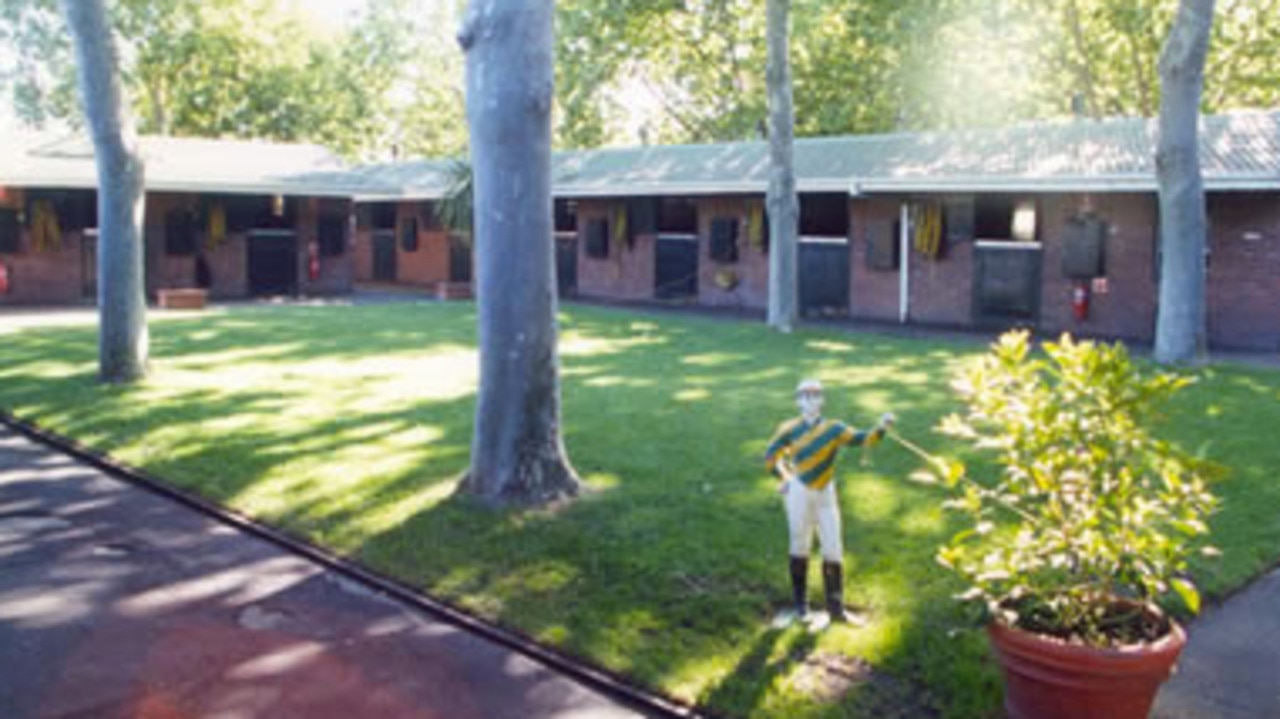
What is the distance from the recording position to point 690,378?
48.9 ft

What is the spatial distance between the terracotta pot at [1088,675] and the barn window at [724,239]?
22.0 metres

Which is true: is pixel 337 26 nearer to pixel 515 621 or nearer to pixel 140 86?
pixel 140 86

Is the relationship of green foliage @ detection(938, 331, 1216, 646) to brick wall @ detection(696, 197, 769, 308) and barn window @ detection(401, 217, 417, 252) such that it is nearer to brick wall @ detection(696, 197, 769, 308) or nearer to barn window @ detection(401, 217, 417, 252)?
brick wall @ detection(696, 197, 769, 308)

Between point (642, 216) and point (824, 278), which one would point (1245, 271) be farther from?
point (642, 216)

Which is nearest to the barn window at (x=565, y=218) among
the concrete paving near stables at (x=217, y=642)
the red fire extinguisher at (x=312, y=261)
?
the red fire extinguisher at (x=312, y=261)

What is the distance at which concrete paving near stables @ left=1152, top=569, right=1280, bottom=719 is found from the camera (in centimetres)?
527

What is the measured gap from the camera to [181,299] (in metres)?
25.3

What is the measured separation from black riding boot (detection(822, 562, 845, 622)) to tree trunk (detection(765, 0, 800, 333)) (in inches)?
574

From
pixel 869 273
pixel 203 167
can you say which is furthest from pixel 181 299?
pixel 869 273

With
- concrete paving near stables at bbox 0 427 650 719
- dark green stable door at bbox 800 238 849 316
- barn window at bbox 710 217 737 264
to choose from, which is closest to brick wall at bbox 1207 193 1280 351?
dark green stable door at bbox 800 238 849 316

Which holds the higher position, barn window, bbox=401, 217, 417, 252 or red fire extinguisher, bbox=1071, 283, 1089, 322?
barn window, bbox=401, 217, 417, 252

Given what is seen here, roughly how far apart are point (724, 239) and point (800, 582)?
20657mm

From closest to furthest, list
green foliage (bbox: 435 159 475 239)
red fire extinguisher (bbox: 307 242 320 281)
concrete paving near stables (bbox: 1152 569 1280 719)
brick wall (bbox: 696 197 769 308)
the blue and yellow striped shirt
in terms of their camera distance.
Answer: concrete paving near stables (bbox: 1152 569 1280 719) < the blue and yellow striped shirt < brick wall (bbox: 696 197 769 308) < green foliage (bbox: 435 159 475 239) < red fire extinguisher (bbox: 307 242 320 281)

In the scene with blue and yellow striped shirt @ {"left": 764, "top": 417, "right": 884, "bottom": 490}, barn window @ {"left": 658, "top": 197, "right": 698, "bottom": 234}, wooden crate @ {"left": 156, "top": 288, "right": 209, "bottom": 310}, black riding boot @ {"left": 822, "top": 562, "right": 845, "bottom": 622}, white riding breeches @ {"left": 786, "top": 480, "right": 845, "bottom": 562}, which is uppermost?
barn window @ {"left": 658, "top": 197, "right": 698, "bottom": 234}
